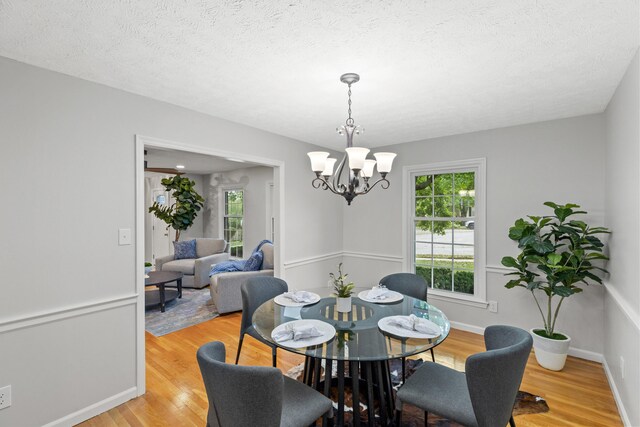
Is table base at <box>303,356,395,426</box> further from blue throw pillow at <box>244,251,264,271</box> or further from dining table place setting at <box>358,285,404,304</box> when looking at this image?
blue throw pillow at <box>244,251,264,271</box>

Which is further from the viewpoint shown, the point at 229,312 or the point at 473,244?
the point at 229,312

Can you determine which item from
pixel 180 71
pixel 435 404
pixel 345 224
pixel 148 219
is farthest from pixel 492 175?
pixel 148 219

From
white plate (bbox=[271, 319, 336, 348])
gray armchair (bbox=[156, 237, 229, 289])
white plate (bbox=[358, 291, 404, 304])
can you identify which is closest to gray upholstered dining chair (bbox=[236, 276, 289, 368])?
white plate (bbox=[271, 319, 336, 348])

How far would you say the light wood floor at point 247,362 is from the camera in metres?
2.20

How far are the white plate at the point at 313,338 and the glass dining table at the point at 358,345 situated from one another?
0.07 ft

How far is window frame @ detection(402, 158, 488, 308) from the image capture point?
3.66 m

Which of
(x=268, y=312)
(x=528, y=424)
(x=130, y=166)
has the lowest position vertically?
(x=528, y=424)

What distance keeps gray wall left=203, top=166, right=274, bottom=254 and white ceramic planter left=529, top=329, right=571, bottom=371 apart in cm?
460

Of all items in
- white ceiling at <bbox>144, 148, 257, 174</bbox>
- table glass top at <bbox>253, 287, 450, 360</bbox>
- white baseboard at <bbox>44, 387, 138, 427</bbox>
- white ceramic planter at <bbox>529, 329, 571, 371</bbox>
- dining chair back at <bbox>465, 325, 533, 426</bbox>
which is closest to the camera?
dining chair back at <bbox>465, 325, 533, 426</bbox>

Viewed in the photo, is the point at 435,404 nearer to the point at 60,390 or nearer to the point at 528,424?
the point at 528,424

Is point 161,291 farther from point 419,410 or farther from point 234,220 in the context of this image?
point 419,410

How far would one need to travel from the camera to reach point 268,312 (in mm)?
2242

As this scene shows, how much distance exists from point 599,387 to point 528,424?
0.99 metres

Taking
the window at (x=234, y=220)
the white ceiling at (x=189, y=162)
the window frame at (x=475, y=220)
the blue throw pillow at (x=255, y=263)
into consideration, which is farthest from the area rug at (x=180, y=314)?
the window frame at (x=475, y=220)
